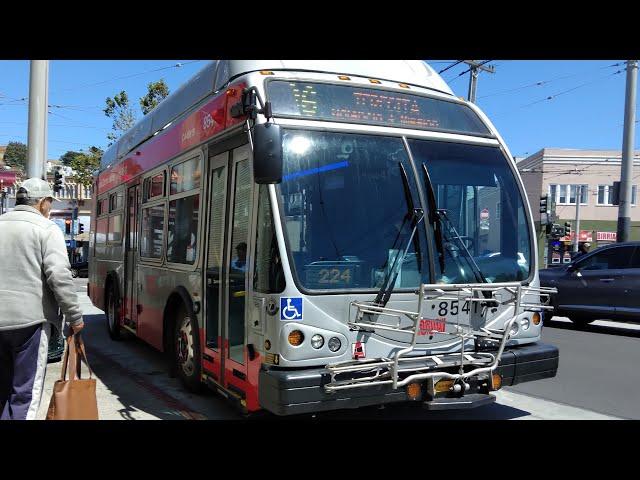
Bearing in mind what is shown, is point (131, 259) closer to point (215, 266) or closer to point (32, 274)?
point (215, 266)

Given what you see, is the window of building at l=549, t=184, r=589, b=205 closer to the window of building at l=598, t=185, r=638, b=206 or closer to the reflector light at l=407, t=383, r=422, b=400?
the window of building at l=598, t=185, r=638, b=206

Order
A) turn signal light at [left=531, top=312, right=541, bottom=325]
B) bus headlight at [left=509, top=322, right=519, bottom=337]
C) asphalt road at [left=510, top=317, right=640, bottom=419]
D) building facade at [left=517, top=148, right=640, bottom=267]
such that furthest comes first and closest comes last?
building facade at [left=517, top=148, right=640, bottom=267], asphalt road at [left=510, top=317, right=640, bottom=419], turn signal light at [left=531, top=312, right=541, bottom=325], bus headlight at [left=509, top=322, right=519, bottom=337]

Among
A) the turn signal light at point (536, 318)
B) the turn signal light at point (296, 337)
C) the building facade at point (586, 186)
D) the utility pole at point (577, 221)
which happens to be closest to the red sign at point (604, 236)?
the building facade at point (586, 186)

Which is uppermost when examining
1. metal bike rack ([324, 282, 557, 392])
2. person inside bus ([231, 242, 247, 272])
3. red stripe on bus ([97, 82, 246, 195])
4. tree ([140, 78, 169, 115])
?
tree ([140, 78, 169, 115])

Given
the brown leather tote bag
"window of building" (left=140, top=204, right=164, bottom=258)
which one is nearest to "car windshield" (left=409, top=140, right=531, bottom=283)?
the brown leather tote bag

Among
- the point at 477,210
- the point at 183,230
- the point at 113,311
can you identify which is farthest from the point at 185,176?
the point at 113,311

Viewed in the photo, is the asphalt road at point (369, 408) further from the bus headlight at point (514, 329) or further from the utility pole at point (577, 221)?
the utility pole at point (577, 221)

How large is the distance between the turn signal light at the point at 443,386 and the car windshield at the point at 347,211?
80 centimetres

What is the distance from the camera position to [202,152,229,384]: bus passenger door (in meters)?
5.13

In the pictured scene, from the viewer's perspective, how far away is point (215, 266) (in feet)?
17.3

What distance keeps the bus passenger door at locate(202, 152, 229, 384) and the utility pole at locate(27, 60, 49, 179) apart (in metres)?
4.11

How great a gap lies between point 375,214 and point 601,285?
29.1ft

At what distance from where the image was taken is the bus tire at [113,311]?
30.8ft
